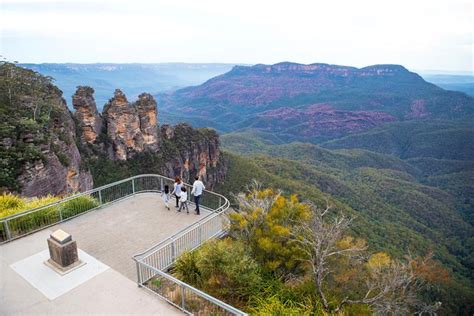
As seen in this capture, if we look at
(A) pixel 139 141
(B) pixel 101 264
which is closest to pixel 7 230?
(B) pixel 101 264

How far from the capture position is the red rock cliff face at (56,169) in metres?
21.9

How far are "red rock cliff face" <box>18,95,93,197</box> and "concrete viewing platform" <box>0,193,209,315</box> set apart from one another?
10727 mm

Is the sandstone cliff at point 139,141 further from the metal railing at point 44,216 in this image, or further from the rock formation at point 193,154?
the metal railing at point 44,216

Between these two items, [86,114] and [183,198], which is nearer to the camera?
[183,198]

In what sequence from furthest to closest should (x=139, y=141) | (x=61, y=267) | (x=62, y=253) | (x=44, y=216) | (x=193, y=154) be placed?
(x=193, y=154)
(x=139, y=141)
(x=44, y=216)
(x=61, y=267)
(x=62, y=253)

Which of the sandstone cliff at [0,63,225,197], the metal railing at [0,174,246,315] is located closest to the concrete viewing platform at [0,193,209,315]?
the metal railing at [0,174,246,315]

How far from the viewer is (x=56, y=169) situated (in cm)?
2573

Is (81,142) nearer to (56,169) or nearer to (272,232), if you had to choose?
(56,169)

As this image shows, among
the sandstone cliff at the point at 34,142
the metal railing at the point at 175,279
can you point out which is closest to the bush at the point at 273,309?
the metal railing at the point at 175,279

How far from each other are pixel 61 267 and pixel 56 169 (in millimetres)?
18167

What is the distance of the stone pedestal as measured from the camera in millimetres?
10039

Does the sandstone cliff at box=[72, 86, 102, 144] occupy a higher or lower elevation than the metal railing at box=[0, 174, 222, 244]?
higher

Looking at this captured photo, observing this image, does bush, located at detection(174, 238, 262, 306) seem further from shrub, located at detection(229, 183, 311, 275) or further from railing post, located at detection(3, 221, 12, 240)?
railing post, located at detection(3, 221, 12, 240)

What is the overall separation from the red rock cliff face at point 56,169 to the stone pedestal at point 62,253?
42.6ft
